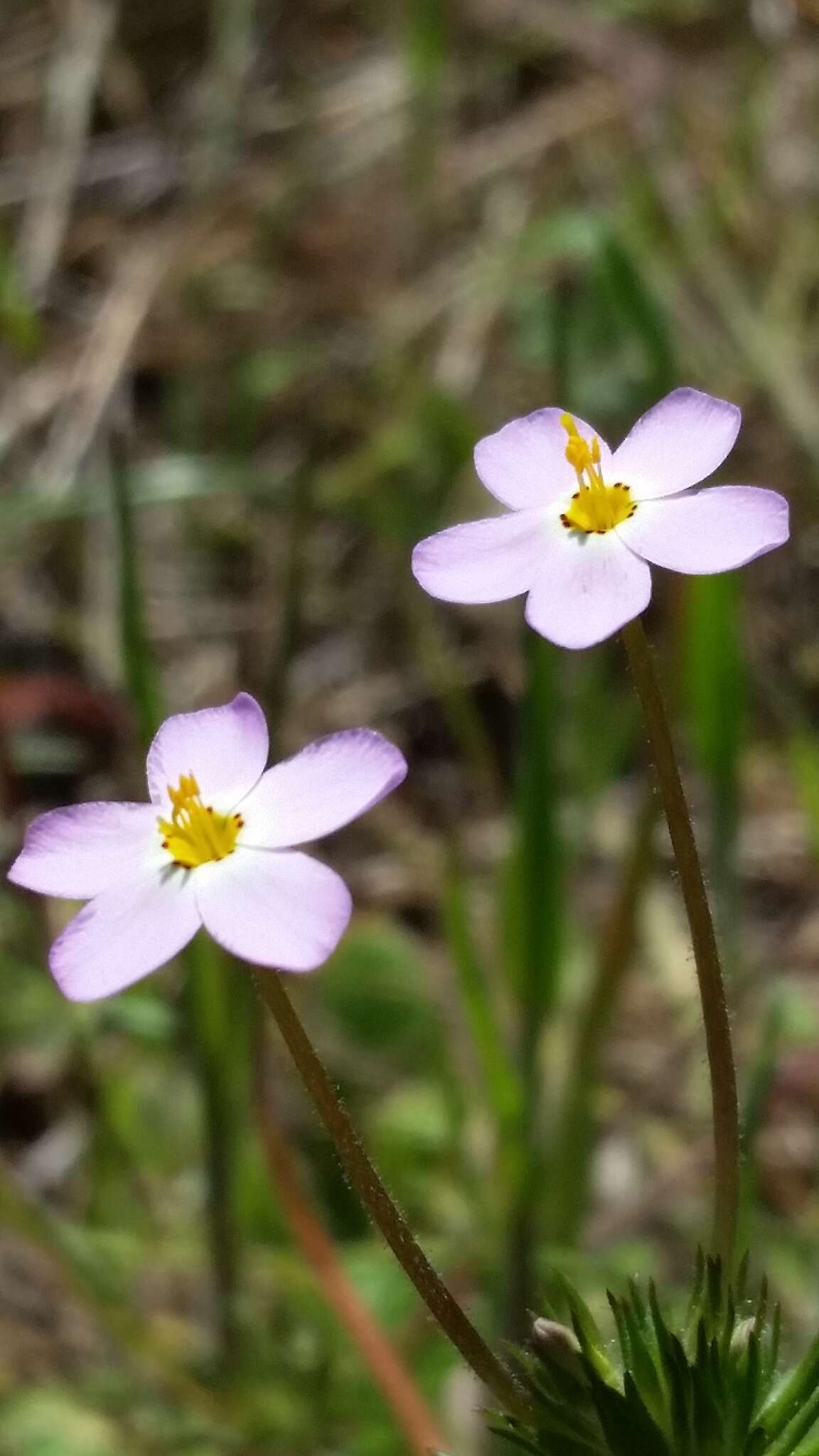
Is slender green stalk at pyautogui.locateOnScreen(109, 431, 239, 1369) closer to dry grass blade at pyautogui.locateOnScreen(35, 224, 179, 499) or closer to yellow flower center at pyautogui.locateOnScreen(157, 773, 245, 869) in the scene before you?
yellow flower center at pyautogui.locateOnScreen(157, 773, 245, 869)

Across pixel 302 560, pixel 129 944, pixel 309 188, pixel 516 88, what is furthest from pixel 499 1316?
pixel 516 88

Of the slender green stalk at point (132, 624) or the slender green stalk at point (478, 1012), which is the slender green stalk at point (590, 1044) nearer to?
the slender green stalk at point (478, 1012)

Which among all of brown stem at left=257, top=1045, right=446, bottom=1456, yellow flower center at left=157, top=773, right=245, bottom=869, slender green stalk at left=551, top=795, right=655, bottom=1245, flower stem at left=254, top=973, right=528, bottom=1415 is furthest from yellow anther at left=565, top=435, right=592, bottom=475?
brown stem at left=257, top=1045, right=446, bottom=1456

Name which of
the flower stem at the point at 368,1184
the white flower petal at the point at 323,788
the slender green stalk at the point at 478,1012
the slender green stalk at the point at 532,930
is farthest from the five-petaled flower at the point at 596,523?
the slender green stalk at the point at 478,1012

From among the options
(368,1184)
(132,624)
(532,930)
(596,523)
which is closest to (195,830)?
(368,1184)

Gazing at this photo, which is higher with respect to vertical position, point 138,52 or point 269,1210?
point 138,52

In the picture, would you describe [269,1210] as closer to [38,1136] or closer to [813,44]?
[38,1136]
